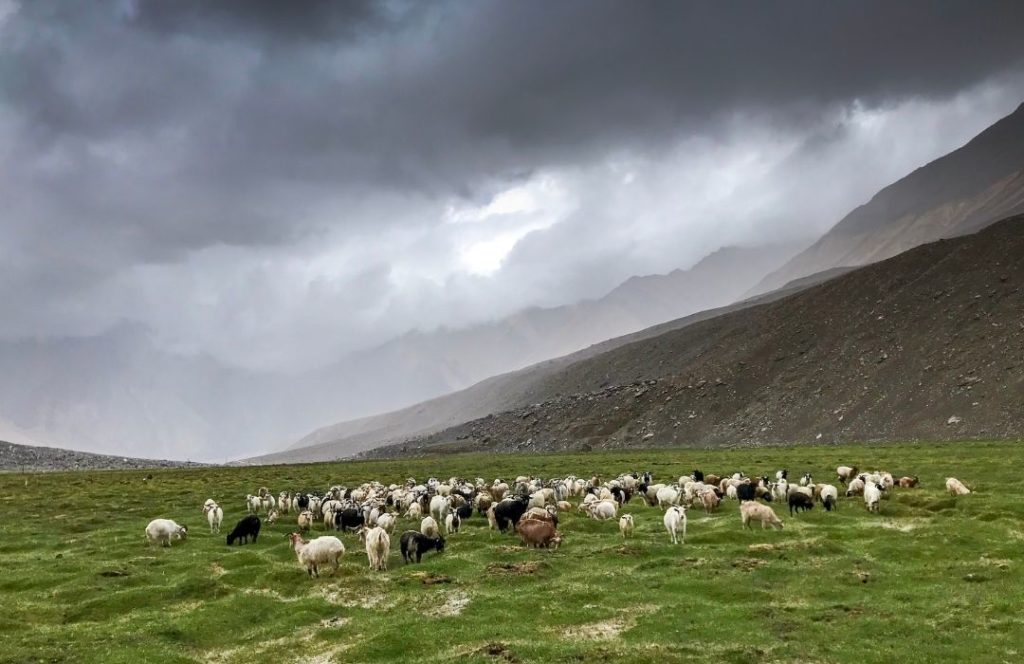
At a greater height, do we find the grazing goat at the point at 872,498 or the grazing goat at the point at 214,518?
the grazing goat at the point at 214,518

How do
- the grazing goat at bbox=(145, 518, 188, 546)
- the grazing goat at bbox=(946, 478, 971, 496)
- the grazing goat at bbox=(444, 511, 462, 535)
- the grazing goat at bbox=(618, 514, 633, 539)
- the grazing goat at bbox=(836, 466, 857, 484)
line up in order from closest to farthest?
the grazing goat at bbox=(618, 514, 633, 539)
the grazing goat at bbox=(145, 518, 188, 546)
the grazing goat at bbox=(444, 511, 462, 535)
the grazing goat at bbox=(946, 478, 971, 496)
the grazing goat at bbox=(836, 466, 857, 484)

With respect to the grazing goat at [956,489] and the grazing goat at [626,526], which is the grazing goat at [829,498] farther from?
the grazing goat at [626,526]

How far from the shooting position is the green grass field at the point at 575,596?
18281 millimetres

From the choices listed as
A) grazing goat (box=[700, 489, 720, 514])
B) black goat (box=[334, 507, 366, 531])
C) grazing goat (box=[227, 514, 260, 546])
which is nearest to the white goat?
grazing goat (box=[700, 489, 720, 514])

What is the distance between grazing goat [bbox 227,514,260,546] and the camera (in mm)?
→ 34750

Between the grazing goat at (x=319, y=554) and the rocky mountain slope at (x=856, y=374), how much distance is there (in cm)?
7184

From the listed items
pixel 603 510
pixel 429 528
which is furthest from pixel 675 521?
pixel 429 528

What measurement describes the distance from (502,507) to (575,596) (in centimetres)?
1233

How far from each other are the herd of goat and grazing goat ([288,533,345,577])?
0.13ft

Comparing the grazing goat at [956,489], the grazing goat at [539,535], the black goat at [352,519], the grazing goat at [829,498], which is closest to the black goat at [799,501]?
the grazing goat at [829,498]

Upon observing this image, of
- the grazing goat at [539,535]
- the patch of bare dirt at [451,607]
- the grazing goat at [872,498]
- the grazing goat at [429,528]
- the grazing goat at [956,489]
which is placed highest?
the grazing goat at [429,528]

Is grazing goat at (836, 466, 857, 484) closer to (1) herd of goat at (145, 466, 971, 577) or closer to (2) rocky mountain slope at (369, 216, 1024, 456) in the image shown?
(1) herd of goat at (145, 466, 971, 577)

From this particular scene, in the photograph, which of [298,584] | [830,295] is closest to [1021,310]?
[830,295]

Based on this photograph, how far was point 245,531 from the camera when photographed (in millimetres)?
34969
